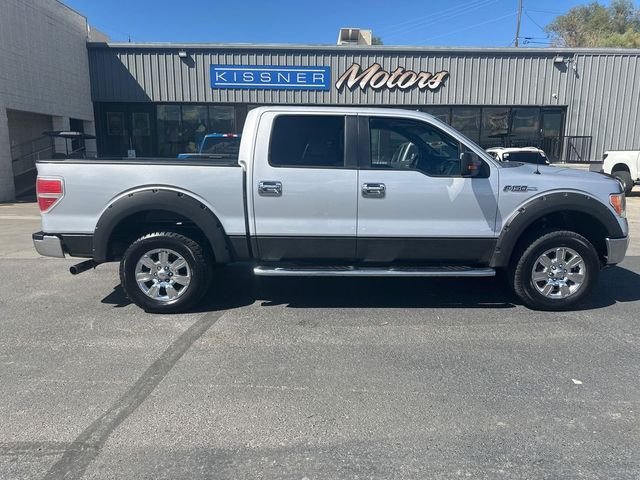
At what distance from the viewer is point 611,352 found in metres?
3.89

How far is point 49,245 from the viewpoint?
4668 millimetres

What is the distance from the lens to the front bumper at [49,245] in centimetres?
465

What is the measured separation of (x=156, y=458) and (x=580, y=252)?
14.1 feet

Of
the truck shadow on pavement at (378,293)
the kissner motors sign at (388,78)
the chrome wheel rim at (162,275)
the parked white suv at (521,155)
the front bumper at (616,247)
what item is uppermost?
the kissner motors sign at (388,78)

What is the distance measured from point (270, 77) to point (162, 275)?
589 inches

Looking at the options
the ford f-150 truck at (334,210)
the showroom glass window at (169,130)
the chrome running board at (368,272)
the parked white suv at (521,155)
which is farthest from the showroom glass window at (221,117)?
the chrome running board at (368,272)

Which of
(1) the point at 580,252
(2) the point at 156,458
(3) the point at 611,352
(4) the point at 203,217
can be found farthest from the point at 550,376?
(4) the point at 203,217

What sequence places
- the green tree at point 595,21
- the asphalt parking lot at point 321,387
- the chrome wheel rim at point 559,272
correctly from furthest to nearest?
1. the green tree at point 595,21
2. the chrome wheel rim at point 559,272
3. the asphalt parking lot at point 321,387

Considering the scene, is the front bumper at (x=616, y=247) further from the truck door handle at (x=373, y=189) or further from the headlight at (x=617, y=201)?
the truck door handle at (x=373, y=189)

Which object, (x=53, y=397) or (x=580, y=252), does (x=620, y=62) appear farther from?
(x=53, y=397)

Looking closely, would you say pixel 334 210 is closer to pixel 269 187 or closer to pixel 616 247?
pixel 269 187

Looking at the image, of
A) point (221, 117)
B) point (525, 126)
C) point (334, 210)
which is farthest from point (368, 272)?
point (525, 126)

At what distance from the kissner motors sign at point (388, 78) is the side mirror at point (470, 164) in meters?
14.7

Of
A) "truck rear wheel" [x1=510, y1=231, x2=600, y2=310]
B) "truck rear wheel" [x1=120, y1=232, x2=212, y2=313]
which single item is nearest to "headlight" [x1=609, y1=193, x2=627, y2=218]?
"truck rear wheel" [x1=510, y1=231, x2=600, y2=310]
